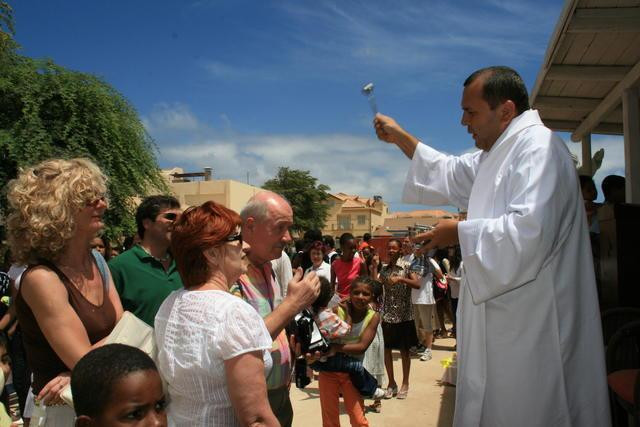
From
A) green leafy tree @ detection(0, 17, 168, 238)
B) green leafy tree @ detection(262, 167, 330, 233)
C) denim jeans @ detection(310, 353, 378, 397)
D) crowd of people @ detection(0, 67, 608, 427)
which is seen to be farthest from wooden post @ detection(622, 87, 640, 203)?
green leafy tree @ detection(262, 167, 330, 233)

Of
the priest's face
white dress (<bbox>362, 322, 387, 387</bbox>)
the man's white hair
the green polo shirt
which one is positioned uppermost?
the priest's face

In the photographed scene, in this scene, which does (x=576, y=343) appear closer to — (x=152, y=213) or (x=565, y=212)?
(x=565, y=212)

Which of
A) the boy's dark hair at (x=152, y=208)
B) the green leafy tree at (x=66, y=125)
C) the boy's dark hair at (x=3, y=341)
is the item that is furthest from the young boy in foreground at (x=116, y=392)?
the green leafy tree at (x=66, y=125)

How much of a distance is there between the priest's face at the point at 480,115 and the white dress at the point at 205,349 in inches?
60.7

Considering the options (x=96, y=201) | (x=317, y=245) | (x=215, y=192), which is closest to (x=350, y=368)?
(x=96, y=201)

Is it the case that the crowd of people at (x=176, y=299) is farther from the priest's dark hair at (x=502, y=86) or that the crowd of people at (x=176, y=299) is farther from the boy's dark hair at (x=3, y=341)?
the boy's dark hair at (x=3, y=341)

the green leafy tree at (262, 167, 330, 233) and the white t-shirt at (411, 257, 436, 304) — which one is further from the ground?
the green leafy tree at (262, 167, 330, 233)

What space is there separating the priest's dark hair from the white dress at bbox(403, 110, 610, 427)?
23 cm

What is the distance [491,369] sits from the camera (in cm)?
243

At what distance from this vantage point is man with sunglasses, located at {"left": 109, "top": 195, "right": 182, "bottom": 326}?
3391mm

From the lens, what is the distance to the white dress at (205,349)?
6.08 ft

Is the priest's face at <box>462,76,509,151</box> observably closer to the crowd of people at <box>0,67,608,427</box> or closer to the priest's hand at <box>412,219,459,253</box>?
the crowd of people at <box>0,67,608,427</box>

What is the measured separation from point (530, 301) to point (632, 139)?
4.00 meters

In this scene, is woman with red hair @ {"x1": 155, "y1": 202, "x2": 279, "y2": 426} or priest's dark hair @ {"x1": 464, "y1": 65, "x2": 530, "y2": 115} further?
priest's dark hair @ {"x1": 464, "y1": 65, "x2": 530, "y2": 115}
